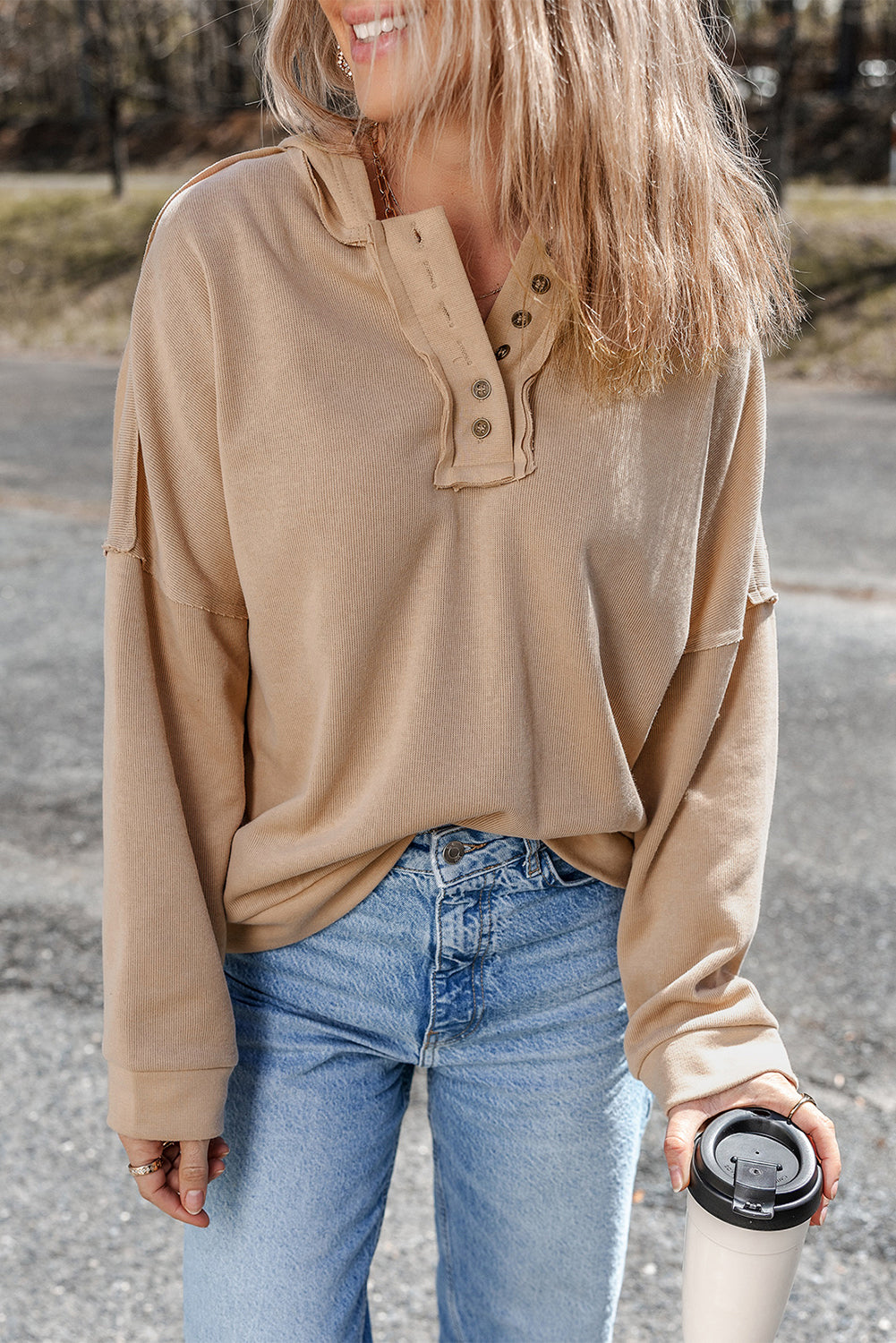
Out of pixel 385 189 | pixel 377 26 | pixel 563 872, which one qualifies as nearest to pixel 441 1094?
pixel 563 872

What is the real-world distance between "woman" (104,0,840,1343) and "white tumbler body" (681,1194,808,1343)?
0.08 meters

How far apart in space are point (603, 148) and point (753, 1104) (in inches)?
39.5

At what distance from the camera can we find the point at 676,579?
1449 mm

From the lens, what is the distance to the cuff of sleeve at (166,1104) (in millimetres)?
1370

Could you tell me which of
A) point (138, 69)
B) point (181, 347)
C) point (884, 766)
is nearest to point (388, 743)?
point (181, 347)

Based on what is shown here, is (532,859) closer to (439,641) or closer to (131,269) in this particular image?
(439,641)

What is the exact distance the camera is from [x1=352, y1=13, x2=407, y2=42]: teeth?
129 cm

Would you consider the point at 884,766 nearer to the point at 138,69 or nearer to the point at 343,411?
the point at 343,411

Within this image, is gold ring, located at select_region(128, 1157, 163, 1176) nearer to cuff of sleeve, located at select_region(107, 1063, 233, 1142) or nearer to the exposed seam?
cuff of sleeve, located at select_region(107, 1063, 233, 1142)

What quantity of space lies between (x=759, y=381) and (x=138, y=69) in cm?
2864

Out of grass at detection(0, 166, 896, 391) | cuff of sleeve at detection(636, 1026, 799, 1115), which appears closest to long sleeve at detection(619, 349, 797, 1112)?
cuff of sleeve at detection(636, 1026, 799, 1115)

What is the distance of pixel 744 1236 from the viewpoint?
3.79ft

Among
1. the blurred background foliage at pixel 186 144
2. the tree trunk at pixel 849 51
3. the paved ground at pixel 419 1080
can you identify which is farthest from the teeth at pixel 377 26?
the tree trunk at pixel 849 51

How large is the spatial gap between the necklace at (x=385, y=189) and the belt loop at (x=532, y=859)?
598mm
